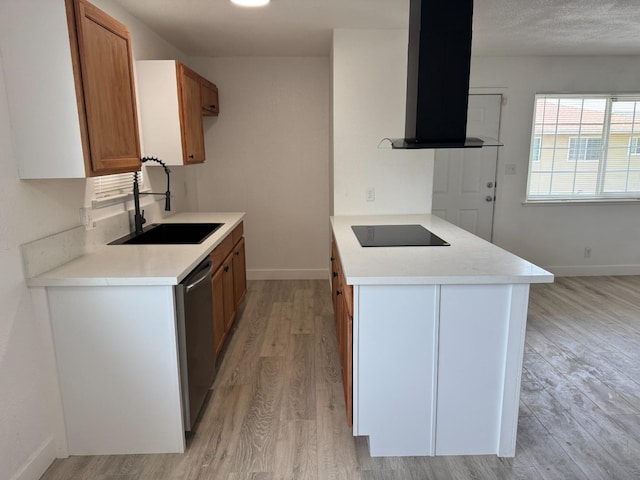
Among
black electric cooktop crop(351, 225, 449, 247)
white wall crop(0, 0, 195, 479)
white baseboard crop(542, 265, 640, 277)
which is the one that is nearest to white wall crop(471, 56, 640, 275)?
white baseboard crop(542, 265, 640, 277)

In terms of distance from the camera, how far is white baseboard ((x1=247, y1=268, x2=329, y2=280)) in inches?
192

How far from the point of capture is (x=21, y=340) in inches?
73.8

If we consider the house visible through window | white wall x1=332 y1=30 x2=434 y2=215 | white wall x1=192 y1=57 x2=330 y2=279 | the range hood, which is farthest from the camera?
the house visible through window

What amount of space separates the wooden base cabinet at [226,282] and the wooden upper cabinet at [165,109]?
2.48 ft

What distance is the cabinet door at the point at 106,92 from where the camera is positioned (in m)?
1.87

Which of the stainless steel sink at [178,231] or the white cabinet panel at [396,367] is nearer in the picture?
the white cabinet panel at [396,367]

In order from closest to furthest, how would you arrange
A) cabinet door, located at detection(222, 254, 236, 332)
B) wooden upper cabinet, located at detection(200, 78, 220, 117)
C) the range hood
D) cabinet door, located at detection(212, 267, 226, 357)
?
the range hood, cabinet door, located at detection(212, 267, 226, 357), cabinet door, located at detection(222, 254, 236, 332), wooden upper cabinet, located at detection(200, 78, 220, 117)

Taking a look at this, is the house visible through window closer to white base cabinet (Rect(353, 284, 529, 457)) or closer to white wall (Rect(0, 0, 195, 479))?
white base cabinet (Rect(353, 284, 529, 457))

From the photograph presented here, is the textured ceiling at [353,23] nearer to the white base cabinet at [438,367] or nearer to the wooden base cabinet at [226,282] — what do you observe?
the wooden base cabinet at [226,282]

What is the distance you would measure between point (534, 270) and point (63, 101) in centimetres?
217

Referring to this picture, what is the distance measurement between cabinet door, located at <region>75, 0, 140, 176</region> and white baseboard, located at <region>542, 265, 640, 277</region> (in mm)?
4564

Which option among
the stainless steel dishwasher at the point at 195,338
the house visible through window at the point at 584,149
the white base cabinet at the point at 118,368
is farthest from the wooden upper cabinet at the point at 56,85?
the house visible through window at the point at 584,149

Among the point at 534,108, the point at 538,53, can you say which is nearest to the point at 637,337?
the point at 534,108

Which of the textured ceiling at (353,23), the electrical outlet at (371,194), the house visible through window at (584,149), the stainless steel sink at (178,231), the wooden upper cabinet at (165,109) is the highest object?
the textured ceiling at (353,23)
